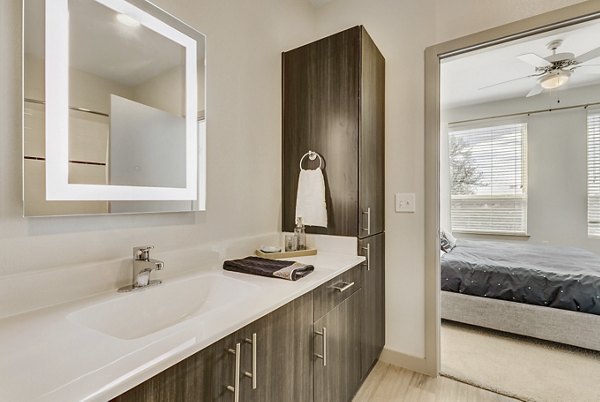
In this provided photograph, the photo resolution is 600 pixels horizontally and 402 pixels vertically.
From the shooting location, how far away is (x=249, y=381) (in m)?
0.83

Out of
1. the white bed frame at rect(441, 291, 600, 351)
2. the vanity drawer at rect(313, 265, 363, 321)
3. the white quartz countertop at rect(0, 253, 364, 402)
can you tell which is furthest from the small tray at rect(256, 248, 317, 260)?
the white bed frame at rect(441, 291, 600, 351)

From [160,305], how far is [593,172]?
512 centimetres

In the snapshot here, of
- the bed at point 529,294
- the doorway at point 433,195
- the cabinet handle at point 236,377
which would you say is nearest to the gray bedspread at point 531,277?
the bed at point 529,294

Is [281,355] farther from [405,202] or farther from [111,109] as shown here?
[405,202]

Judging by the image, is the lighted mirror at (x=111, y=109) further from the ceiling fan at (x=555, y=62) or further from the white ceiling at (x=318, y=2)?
the ceiling fan at (x=555, y=62)

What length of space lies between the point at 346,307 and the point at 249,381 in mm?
681

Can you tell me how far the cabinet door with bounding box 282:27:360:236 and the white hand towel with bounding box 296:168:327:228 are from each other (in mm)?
45

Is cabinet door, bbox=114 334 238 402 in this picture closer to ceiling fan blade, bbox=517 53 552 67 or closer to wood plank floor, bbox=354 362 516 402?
wood plank floor, bbox=354 362 516 402

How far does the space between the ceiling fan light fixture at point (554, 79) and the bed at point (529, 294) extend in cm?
172

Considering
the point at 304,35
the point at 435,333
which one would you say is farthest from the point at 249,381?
the point at 304,35

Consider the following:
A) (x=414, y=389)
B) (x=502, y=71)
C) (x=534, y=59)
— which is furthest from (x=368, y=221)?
(x=502, y=71)

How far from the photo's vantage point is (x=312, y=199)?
66.0 inches

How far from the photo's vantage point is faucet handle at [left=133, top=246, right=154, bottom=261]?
1004 millimetres

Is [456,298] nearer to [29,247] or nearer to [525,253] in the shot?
[525,253]
